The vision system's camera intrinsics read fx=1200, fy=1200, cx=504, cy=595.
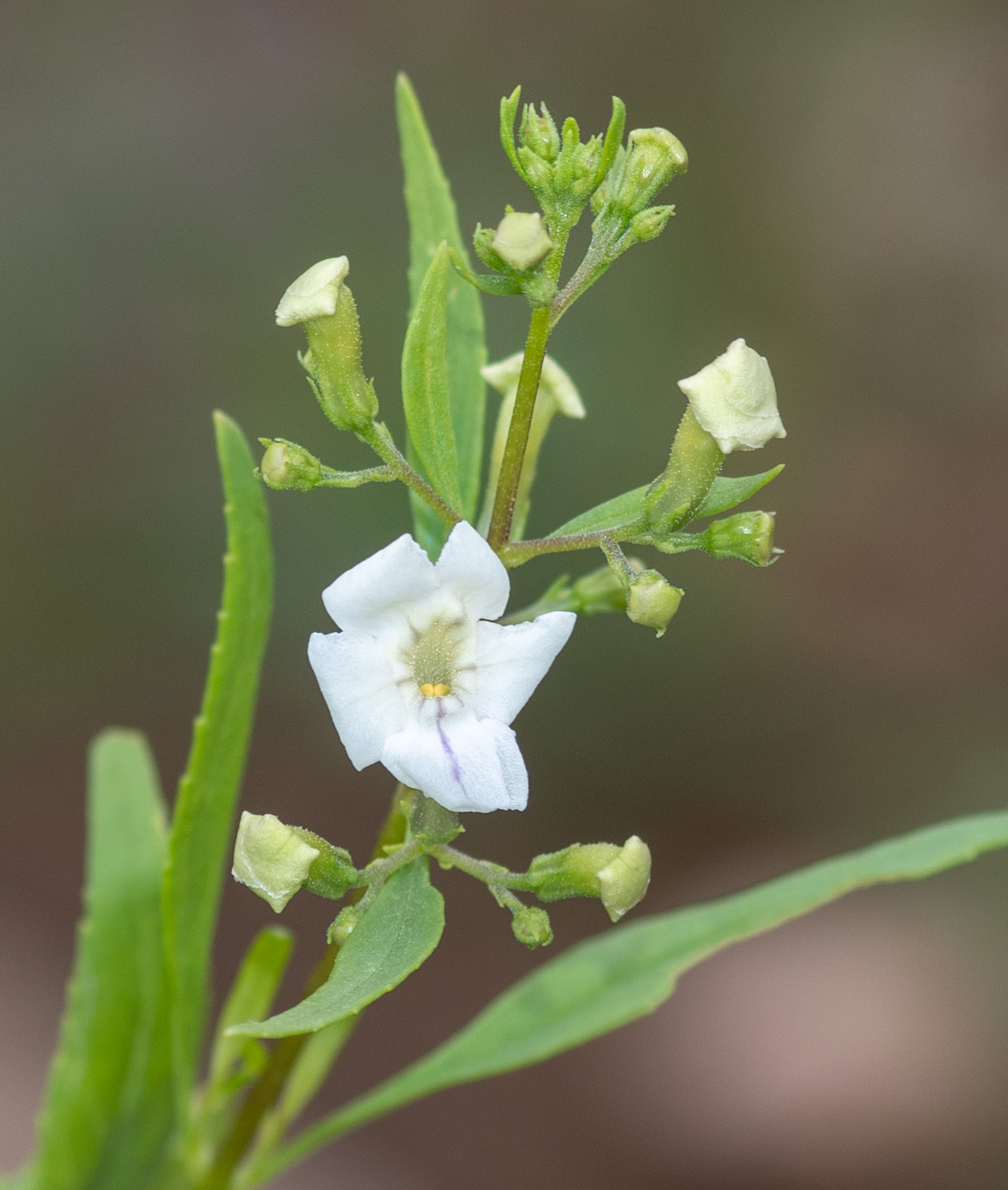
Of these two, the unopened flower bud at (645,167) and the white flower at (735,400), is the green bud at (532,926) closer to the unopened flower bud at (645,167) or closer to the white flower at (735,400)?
the white flower at (735,400)

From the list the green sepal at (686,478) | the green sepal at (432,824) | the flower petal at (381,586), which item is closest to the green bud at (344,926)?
the green sepal at (432,824)

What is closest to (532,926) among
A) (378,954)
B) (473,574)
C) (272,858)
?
(378,954)

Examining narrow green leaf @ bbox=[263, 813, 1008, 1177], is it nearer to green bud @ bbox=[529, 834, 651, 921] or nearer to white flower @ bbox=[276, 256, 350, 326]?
green bud @ bbox=[529, 834, 651, 921]

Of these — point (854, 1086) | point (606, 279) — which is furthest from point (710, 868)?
point (606, 279)

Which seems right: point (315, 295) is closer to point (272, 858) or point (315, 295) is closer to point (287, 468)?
point (287, 468)

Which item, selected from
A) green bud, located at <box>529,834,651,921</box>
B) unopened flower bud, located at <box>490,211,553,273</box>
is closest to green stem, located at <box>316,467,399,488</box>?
unopened flower bud, located at <box>490,211,553,273</box>

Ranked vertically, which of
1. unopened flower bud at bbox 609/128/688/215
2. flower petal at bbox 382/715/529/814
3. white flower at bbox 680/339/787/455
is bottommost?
flower petal at bbox 382/715/529/814

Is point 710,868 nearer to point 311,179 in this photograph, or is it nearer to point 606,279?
point 606,279
